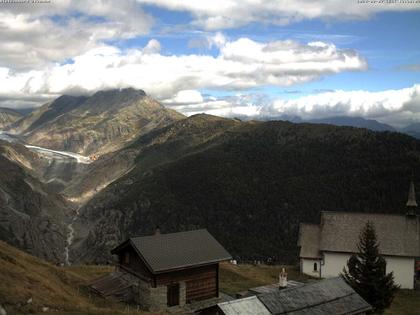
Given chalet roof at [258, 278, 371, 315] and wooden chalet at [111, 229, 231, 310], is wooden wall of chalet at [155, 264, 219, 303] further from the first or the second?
chalet roof at [258, 278, 371, 315]

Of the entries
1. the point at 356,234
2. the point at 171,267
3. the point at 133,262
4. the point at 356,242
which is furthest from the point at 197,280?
the point at 356,234

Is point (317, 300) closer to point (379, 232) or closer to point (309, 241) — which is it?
point (309, 241)

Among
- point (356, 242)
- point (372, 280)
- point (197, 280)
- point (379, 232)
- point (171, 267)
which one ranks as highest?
point (171, 267)

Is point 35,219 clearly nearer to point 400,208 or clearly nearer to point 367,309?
point 400,208

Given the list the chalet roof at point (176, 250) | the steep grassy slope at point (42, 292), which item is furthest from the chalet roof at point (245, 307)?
the chalet roof at point (176, 250)

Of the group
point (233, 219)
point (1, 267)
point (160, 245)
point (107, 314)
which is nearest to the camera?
point (107, 314)

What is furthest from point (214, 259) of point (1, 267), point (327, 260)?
point (327, 260)

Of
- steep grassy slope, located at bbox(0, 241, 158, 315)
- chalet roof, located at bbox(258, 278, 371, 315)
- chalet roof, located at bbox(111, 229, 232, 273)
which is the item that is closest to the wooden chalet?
chalet roof, located at bbox(111, 229, 232, 273)
